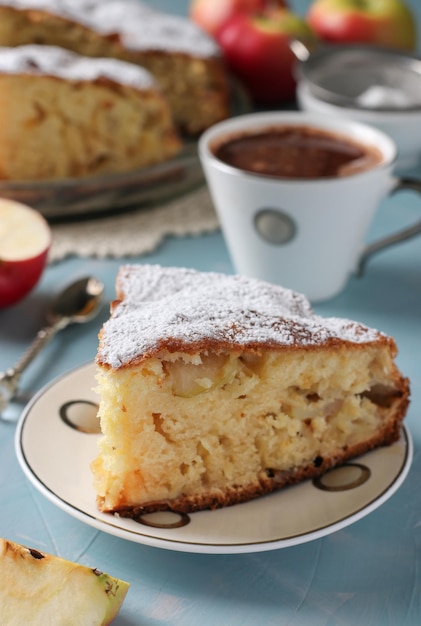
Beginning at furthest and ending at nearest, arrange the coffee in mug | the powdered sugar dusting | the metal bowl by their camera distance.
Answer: the metal bowl, the powdered sugar dusting, the coffee in mug

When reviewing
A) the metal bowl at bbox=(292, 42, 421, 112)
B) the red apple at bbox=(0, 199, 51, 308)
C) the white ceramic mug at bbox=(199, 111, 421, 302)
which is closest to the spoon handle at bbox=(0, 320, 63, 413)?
the red apple at bbox=(0, 199, 51, 308)

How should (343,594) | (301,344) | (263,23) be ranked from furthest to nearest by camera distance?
(263,23) → (301,344) → (343,594)

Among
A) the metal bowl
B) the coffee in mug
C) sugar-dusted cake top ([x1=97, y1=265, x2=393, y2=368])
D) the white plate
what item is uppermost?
sugar-dusted cake top ([x1=97, y1=265, x2=393, y2=368])

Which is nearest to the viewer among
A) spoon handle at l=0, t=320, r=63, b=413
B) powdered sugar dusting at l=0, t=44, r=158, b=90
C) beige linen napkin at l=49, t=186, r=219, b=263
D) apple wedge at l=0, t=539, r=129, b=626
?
apple wedge at l=0, t=539, r=129, b=626

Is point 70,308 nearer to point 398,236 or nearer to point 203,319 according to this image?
point 203,319

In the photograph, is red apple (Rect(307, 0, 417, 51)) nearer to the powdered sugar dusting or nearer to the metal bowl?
the metal bowl

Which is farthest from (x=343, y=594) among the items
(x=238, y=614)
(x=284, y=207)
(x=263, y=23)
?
(x=263, y=23)

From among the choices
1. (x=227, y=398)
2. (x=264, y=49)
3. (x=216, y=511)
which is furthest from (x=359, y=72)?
(x=216, y=511)

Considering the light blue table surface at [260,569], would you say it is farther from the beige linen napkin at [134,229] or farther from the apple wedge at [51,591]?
the beige linen napkin at [134,229]

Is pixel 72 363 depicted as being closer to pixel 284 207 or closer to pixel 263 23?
pixel 284 207
